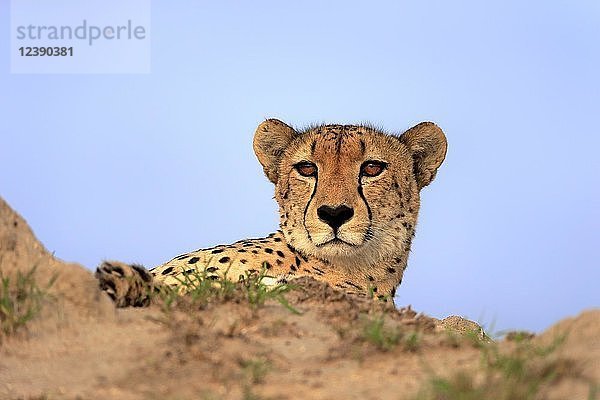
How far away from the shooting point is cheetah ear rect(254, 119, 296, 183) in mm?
6371

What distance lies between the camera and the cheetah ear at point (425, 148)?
643cm

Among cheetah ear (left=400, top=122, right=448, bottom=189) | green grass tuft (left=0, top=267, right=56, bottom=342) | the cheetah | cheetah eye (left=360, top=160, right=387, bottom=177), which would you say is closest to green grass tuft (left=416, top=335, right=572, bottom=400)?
green grass tuft (left=0, top=267, right=56, bottom=342)

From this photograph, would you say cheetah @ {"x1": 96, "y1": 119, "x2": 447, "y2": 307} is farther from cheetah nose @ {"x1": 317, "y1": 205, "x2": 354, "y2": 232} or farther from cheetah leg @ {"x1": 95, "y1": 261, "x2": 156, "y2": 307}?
cheetah leg @ {"x1": 95, "y1": 261, "x2": 156, "y2": 307}

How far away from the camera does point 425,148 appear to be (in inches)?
254

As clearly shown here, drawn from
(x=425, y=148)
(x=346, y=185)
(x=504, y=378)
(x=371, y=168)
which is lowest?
(x=504, y=378)

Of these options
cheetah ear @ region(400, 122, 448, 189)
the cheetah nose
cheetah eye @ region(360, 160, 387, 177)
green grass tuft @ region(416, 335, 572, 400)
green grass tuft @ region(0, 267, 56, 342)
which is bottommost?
green grass tuft @ region(416, 335, 572, 400)

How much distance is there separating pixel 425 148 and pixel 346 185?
975 mm

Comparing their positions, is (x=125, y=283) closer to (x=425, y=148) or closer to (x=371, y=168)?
(x=371, y=168)

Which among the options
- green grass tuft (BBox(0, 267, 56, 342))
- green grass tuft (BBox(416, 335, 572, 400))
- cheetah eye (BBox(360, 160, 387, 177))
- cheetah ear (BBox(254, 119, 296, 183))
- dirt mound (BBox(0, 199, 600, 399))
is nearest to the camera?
green grass tuft (BBox(416, 335, 572, 400))

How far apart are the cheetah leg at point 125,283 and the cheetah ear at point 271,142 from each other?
7.13 ft

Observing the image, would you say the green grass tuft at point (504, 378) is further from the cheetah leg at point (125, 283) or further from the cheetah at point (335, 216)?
the cheetah at point (335, 216)

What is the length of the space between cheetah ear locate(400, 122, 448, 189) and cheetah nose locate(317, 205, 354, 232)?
37.9 inches

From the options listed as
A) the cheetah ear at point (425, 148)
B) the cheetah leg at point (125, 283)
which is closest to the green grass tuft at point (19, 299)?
the cheetah leg at point (125, 283)

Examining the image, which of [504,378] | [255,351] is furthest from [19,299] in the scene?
[504,378]
